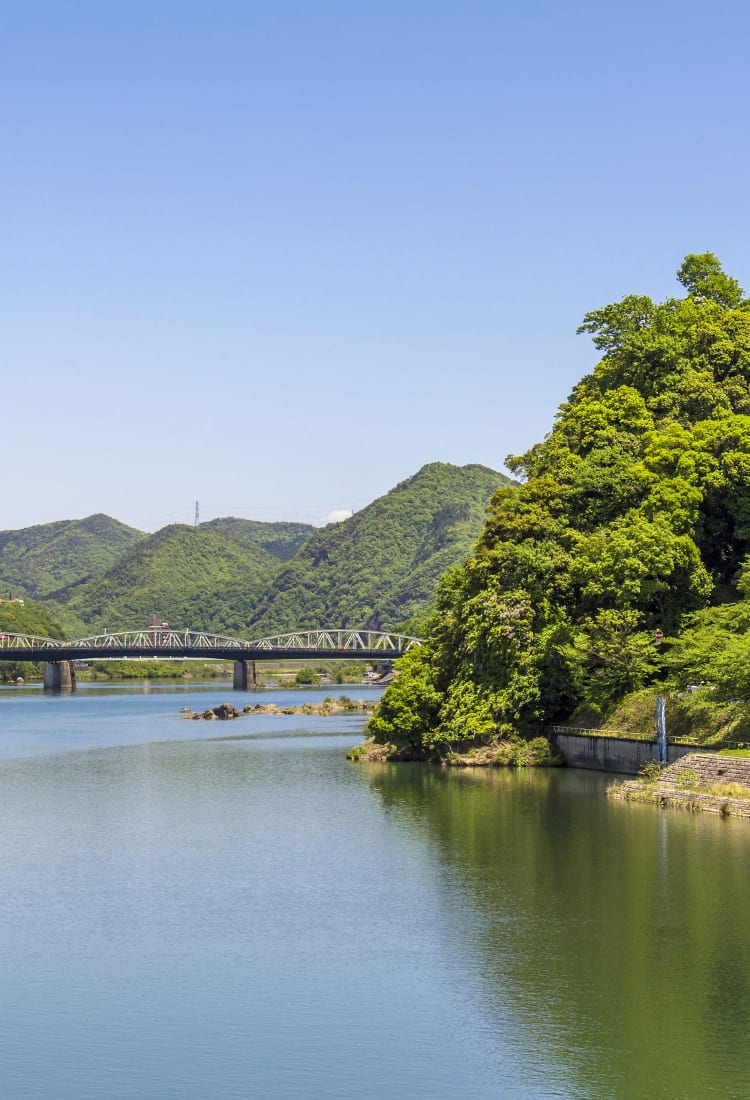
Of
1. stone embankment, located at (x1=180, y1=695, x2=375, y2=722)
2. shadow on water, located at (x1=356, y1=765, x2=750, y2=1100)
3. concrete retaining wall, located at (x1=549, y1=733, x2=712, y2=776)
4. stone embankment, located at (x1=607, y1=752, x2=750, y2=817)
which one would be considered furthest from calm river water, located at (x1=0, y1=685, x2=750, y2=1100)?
stone embankment, located at (x1=180, y1=695, x2=375, y2=722)

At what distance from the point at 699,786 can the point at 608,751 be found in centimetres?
1309

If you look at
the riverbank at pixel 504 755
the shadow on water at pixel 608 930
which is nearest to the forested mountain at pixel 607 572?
the riverbank at pixel 504 755

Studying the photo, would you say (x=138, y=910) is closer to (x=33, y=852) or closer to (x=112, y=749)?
A: (x=33, y=852)

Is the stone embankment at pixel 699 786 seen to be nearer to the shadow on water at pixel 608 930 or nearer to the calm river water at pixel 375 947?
the shadow on water at pixel 608 930

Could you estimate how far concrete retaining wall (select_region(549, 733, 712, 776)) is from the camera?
6475cm

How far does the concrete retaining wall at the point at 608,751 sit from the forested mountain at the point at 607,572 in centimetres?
209

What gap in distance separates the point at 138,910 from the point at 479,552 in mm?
50610

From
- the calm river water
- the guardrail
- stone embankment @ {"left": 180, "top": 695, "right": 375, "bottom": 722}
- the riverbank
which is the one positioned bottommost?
the calm river water

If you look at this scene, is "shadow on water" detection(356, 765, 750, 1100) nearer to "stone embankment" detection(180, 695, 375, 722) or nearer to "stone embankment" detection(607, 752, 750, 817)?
"stone embankment" detection(607, 752, 750, 817)

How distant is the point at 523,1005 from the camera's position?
30.6 metres

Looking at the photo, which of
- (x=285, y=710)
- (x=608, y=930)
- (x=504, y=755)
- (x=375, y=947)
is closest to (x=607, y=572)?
(x=504, y=755)

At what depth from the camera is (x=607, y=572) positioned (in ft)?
246

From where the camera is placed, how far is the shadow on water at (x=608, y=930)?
26922 mm

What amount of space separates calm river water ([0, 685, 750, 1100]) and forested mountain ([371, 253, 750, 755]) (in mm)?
9923
